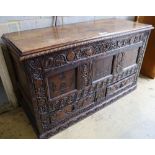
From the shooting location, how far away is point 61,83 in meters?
1.28

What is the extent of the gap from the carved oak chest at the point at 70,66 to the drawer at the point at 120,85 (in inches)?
0.6

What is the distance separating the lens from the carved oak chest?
1.10 metres

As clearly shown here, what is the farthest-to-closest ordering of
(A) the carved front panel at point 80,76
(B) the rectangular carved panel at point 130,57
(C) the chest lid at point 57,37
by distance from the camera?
(B) the rectangular carved panel at point 130,57 → (A) the carved front panel at point 80,76 → (C) the chest lid at point 57,37

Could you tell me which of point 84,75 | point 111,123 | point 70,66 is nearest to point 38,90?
point 70,66

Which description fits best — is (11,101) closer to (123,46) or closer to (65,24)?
(65,24)

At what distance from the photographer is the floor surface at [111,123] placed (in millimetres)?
1500

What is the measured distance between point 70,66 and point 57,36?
0.26 meters

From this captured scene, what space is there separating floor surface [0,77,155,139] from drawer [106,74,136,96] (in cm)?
15

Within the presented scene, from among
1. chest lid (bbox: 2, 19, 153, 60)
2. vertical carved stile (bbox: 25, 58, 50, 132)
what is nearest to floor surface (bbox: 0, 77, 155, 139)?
vertical carved stile (bbox: 25, 58, 50, 132)

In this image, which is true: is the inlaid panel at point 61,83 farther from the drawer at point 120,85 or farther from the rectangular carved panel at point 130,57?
the rectangular carved panel at point 130,57

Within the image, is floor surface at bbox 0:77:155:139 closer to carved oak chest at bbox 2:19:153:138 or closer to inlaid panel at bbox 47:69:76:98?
carved oak chest at bbox 2:19:153:138

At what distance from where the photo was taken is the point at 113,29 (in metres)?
1.48

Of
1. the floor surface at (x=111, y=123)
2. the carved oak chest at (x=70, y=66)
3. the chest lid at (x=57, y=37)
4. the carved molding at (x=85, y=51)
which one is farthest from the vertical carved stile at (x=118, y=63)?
the floor surface at (x=111, y=123)
